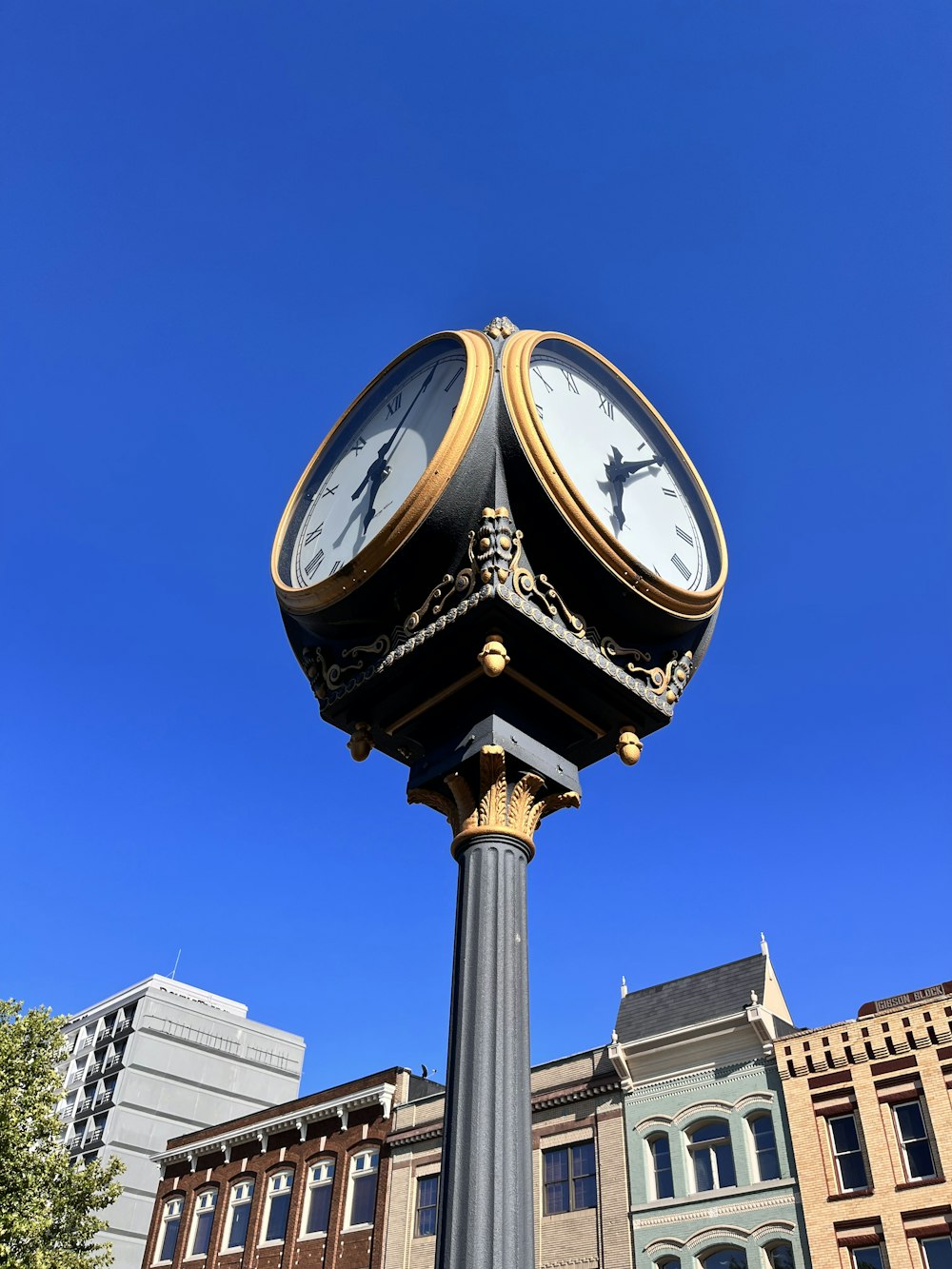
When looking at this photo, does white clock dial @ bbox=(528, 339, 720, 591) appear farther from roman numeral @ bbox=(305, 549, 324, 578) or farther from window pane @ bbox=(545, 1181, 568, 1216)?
window pane @ bbox=(545, 1181, 568, 1216)

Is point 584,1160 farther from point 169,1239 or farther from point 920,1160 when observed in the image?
point 169,1239

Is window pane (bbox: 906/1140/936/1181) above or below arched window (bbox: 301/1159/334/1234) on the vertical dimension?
below

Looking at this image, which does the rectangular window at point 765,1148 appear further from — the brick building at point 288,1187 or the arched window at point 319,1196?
the arched window at point 319,1196

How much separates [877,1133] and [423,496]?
18.2 m

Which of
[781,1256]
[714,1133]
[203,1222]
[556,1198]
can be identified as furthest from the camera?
[203,1222]

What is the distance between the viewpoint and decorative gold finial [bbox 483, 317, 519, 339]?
7.29 metres

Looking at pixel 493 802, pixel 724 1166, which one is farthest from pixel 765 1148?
pixel 493 802

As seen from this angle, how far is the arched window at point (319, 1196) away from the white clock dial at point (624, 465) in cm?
2529

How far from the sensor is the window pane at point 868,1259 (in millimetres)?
18812

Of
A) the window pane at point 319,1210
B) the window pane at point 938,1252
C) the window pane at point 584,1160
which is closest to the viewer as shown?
the window pane at point 938,1252

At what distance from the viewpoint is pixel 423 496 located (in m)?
6.20

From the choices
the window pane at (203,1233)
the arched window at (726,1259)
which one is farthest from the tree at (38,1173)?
the arched window at (726,1259)

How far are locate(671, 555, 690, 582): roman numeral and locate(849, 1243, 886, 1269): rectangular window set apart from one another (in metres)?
16.7

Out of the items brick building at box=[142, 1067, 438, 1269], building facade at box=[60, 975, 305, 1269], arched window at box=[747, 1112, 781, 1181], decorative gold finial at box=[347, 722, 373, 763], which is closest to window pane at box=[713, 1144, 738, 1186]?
arched window at box=[747, 1112, 781, 1181]
